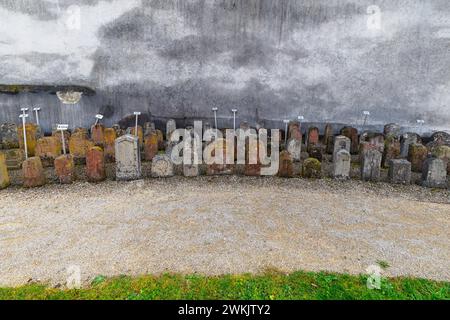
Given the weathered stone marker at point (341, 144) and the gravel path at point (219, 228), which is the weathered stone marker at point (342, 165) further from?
the weathered stone marker at point (341, 144)

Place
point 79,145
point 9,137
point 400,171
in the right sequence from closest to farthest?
point 400,171, point 79,145, point 9,137

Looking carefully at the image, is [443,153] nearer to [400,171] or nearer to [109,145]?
[400,171]

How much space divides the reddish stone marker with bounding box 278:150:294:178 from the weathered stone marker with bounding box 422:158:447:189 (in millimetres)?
2636

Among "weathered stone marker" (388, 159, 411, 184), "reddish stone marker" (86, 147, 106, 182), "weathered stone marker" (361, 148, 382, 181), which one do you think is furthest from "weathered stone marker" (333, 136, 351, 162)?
"reddish stone marker" (86, 147, 106, 182)

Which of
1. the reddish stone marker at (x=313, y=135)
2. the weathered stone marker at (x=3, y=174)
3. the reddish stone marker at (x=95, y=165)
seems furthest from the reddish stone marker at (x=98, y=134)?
the reddish stone marker at (x=313, y=135)

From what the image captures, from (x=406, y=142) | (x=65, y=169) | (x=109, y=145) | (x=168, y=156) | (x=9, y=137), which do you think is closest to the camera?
(x=65, y=169)

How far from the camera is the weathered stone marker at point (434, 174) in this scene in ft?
23.7

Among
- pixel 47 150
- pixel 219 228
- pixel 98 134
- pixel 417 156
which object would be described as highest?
pixel 98 134

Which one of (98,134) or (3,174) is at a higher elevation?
(98,134)

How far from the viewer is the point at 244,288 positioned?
4062 mm

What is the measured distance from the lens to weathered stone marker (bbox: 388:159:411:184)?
24.1 ft

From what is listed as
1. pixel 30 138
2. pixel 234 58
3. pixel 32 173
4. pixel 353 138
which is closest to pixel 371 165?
pixel 353 138

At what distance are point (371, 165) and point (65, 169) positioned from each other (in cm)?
603

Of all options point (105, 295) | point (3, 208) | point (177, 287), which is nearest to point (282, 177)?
point (177, 287)
